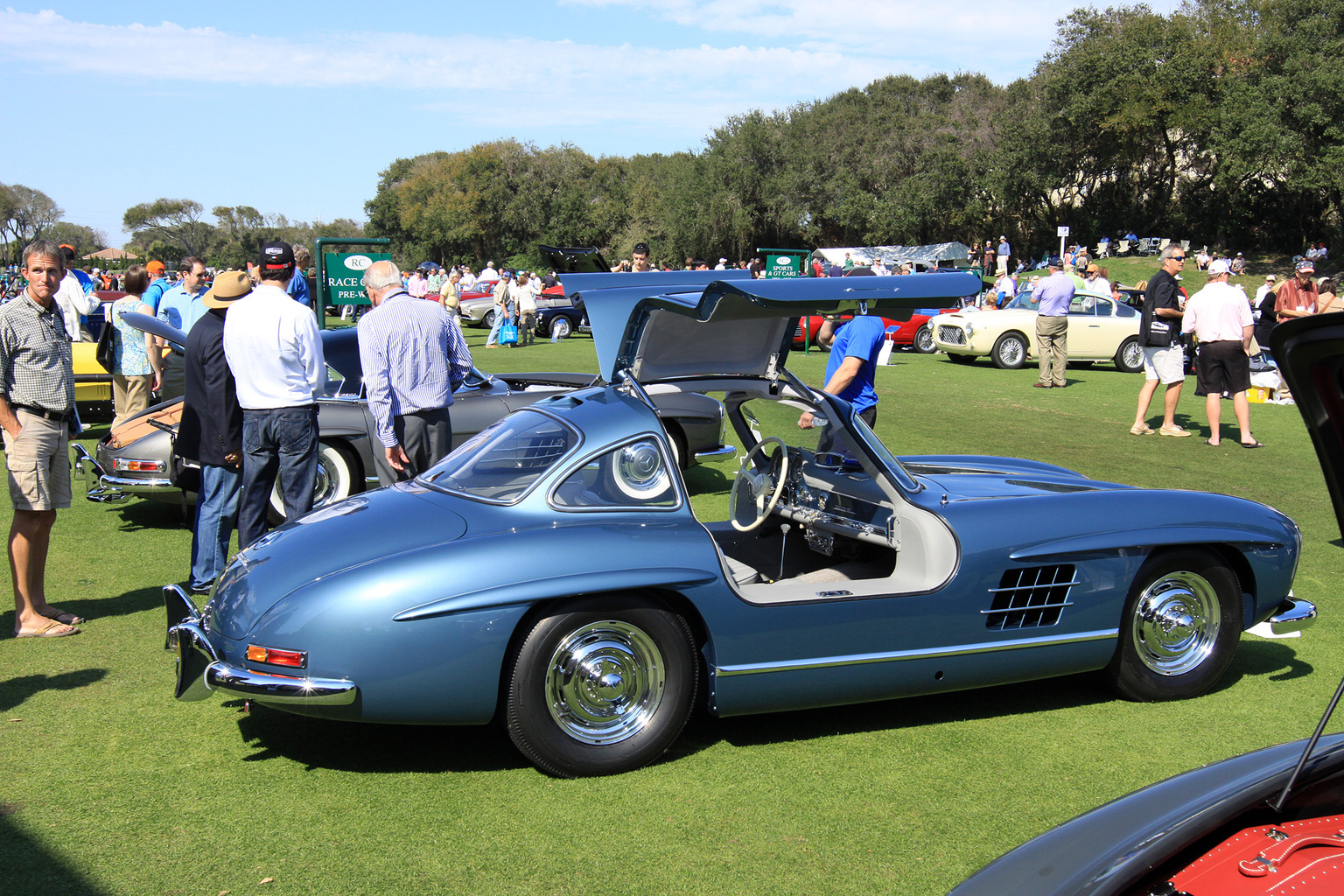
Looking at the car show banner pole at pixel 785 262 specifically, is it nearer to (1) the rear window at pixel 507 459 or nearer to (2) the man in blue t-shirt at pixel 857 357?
(2) the man in blue t-shirt at pixel 857 357

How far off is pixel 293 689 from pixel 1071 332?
1707cm

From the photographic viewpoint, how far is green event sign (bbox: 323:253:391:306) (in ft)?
61.1

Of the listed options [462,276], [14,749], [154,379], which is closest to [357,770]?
[14,749]

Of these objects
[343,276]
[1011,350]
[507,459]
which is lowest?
[1011,350]

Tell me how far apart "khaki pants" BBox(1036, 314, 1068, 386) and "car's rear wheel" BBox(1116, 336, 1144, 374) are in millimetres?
2904

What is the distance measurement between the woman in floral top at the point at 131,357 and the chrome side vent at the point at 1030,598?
8369mm

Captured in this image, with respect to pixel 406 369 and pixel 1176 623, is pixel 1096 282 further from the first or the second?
pixel 406 369

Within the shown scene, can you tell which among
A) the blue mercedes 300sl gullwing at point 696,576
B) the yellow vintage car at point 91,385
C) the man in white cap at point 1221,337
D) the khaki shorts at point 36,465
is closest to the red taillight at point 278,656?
the blue mercedes 300sl gullwing at point 696,576

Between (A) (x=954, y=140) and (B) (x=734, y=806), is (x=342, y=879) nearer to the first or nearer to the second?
(B) (x=734, y=806)

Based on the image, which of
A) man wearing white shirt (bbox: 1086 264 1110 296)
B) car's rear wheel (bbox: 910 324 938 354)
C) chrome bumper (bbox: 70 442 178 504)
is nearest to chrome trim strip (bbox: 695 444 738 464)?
chrome bumper (bbox: 70 442 178 504)

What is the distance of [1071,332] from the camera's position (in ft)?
57.7

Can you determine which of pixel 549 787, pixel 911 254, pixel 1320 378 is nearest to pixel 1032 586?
pixel 549 787

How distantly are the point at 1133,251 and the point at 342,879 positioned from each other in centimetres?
4831

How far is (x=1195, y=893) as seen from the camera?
5.91 feet
